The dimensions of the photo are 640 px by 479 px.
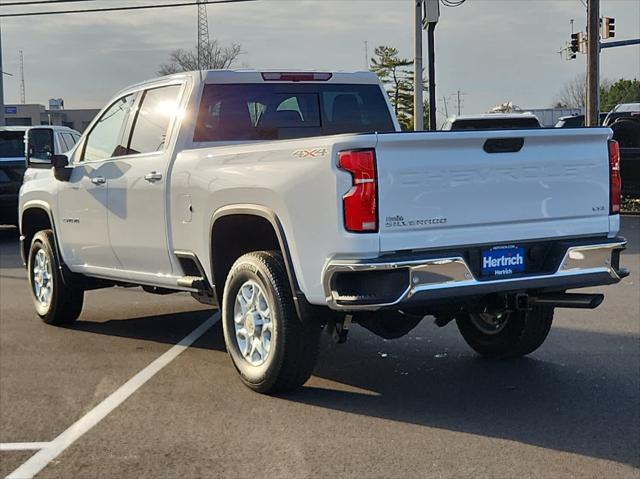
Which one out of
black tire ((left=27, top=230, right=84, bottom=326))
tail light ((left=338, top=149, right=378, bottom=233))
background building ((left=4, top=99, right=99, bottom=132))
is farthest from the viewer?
background building ((left=4, top=99, right=99, bottom=132))

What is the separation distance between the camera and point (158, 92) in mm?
6797

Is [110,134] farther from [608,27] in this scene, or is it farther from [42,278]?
[608,27]

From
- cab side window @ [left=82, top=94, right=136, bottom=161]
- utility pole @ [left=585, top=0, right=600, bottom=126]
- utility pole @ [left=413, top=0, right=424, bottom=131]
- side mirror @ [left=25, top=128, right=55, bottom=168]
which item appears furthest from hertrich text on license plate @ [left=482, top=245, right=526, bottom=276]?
utility pole @ [left=413, top=0, right=424, bottom=131]

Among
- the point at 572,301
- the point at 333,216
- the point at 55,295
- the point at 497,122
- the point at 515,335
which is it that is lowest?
the point at 515,335

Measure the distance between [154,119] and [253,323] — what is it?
2043 millimetres

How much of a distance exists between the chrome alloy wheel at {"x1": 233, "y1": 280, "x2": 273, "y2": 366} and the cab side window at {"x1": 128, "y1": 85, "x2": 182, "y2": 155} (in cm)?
145

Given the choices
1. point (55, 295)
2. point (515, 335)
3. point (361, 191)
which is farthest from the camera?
point (55, 295)

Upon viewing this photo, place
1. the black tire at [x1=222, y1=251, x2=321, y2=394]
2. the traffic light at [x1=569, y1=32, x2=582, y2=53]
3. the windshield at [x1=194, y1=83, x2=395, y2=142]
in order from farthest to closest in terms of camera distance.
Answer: the traffic light at [x1=569, y1=32, x2=582, y2=53], the windshield at [x1=194, y1=83, x2=395, y2=142], the black tire at [x1=222, y1=251, x2=321, y2=394]

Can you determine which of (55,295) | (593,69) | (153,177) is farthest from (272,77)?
(593,69)

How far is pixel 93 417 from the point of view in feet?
17.0

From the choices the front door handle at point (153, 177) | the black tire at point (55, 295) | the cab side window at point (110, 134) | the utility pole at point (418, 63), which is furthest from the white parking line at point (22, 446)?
the utility pole at point (418, 63)

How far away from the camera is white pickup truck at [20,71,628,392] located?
4645mm

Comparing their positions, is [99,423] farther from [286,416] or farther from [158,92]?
[158,92]

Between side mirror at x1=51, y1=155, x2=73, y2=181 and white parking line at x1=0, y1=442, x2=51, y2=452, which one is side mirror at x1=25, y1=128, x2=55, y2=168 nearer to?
side mirror at x1=51, y1=155, x2=73, y2=181
